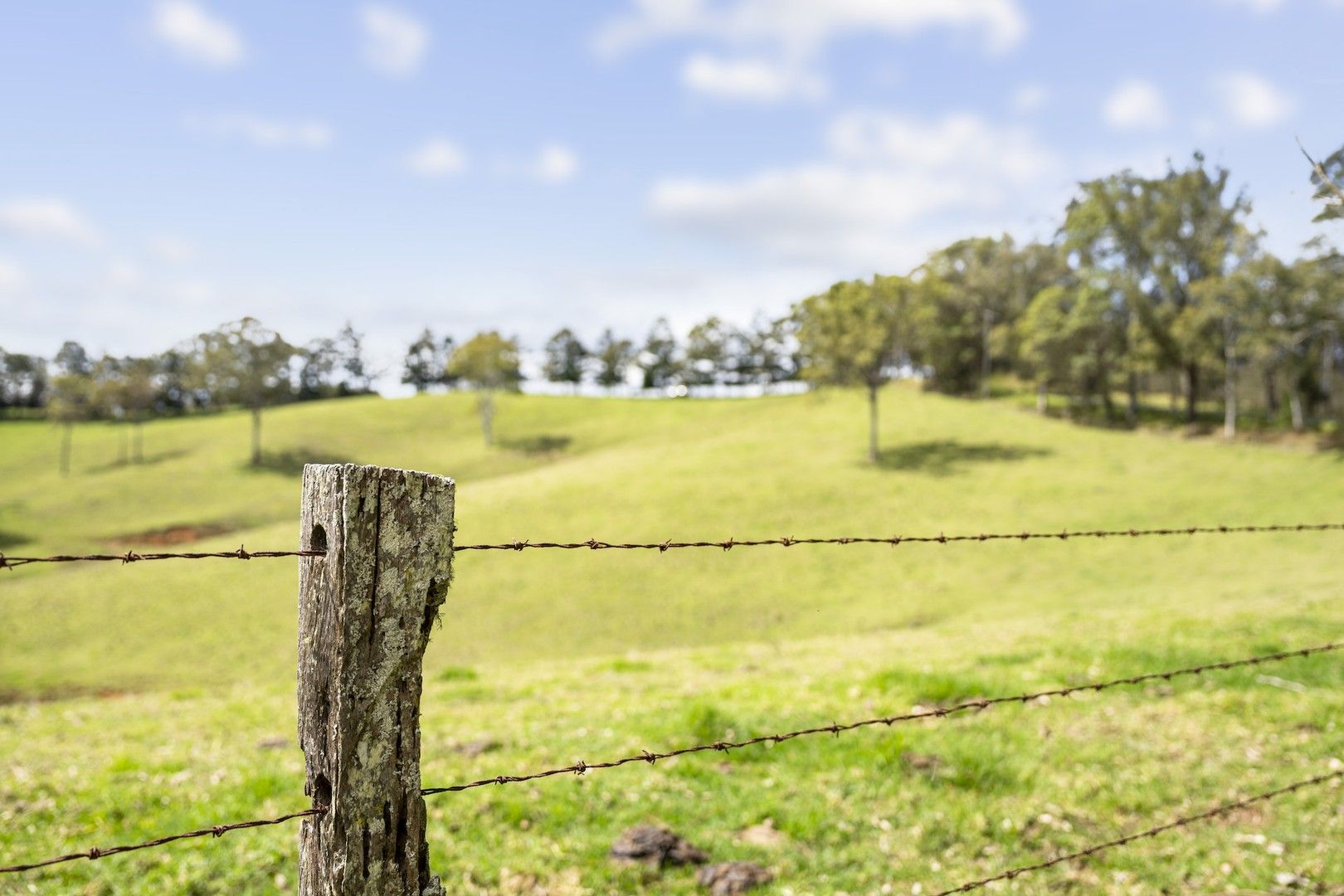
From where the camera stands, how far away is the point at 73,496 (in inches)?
2467

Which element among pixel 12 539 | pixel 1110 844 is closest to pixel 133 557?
pixel 1110 844

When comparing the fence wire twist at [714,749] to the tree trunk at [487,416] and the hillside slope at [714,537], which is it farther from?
Result: the tree trunk at [487,416]

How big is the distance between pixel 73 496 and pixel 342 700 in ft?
246

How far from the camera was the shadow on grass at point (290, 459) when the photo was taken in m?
70.1

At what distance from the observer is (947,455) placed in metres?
55.6

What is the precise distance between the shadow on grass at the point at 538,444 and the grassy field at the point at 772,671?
1916 centimetres

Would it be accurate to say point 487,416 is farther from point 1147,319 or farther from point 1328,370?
point 1328,370

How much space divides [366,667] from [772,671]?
12.7 meters

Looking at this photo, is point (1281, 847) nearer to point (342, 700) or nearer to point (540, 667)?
point (342, 700)

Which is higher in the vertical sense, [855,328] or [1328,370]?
[855,328]

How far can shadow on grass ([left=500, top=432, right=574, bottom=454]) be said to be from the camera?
7919cm

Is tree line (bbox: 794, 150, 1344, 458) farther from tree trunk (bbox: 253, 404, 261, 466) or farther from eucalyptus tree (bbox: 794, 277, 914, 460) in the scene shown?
tree trunk (bbox: 253, 404, 261, 466)

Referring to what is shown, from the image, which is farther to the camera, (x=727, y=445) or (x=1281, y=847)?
Result: (x=727, y=445)

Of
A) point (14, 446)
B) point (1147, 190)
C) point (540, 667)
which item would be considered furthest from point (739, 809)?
point (14, 446)
